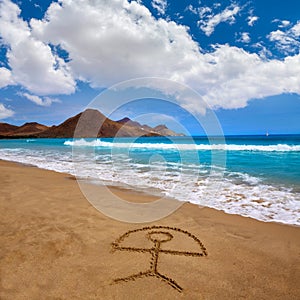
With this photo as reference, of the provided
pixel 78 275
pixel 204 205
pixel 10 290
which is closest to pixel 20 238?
pixel 10 290

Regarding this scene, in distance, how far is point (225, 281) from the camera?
2723 mm

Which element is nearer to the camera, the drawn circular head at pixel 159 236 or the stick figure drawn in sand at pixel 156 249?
the stick figure drawn in sand at pixel 156 249

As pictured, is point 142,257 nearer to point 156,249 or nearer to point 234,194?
point 156,249

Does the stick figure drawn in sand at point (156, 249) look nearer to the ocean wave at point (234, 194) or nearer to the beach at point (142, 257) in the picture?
the beach at point (142, 257)

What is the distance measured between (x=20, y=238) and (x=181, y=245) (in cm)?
278

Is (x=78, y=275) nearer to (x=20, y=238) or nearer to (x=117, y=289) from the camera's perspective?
(x=117, y=289)

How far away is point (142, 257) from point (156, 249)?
1.09ft

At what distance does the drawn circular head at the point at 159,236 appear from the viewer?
3786mm

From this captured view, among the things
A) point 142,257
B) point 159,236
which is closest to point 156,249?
point 142,257

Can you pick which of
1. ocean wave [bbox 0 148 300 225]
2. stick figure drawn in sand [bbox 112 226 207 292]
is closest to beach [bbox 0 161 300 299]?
stick figure drawn in sand [bbox 112 226 207 292]

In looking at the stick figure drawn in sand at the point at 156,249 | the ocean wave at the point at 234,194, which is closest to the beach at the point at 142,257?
the stick figure drawn in sand at the point at 156,249

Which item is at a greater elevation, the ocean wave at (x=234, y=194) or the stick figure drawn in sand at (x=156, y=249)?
the ocean wave at (x=234, y=194)

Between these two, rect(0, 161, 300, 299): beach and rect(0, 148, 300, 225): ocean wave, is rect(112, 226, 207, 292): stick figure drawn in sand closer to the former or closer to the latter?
rect(0, 161, 300, 299): beach

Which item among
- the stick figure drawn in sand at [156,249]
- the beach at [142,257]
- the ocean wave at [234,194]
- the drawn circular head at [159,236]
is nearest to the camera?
the beach at [142,257]
